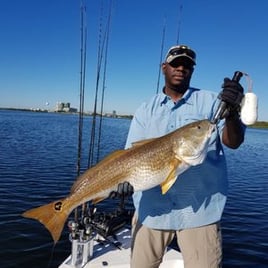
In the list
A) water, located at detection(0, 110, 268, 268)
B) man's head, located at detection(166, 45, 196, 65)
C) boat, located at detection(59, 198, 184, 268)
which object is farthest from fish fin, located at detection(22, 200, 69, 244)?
water, located at detection(0, 110, 268, 268)

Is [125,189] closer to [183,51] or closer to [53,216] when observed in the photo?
[53,216]

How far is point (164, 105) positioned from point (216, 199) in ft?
3.54

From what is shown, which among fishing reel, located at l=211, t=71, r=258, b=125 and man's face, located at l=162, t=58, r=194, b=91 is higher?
man's face, located at l=162, t=58, r=194, b=91

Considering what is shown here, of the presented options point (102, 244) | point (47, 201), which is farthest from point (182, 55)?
point (47, 201)

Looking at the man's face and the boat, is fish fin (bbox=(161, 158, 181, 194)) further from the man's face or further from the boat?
the boat

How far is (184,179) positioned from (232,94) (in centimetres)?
94

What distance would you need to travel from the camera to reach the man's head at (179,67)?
352cm

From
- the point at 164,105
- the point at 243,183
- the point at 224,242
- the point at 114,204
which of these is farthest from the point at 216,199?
the point at 243,183

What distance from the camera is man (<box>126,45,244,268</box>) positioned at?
129 inches

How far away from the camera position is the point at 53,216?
3514 mm

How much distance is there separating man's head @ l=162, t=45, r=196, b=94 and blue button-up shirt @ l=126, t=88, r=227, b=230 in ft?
0.38

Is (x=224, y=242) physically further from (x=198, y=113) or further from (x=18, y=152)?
(x=18, y=152)

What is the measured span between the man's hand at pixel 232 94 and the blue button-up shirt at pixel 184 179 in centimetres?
37

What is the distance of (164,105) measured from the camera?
3660mm
